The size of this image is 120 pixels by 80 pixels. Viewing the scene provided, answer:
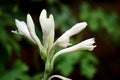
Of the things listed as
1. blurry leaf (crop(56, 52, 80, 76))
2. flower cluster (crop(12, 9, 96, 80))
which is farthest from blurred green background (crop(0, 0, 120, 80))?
flower cluster (crop(12, 9, 96, 80))

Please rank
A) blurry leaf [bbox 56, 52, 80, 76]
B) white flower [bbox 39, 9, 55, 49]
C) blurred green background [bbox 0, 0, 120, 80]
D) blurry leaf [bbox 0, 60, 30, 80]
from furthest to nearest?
1. blurry leaf [bbox 56, 52, 80, 76]
2. blurred green background [bbox 0, 0, 120, 80]
3. blurry leaf [bbox 0, 60, 30, 80]
4. white flower [bbox 39, 9, 55, 49]

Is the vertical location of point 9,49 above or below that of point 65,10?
below

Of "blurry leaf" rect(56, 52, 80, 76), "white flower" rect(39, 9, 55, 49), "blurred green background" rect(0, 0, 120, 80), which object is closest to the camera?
"white flower" rect(39, 9, 55, 49)

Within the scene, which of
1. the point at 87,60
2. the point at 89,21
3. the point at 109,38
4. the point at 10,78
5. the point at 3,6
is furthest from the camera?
the point at 109,38

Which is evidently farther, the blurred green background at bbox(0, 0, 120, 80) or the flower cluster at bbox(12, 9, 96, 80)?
the blurred green background at bbox(0, 0, 120, 80)


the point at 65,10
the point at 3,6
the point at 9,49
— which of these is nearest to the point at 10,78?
the point at 9,49

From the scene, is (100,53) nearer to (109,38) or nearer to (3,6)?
(109,38)

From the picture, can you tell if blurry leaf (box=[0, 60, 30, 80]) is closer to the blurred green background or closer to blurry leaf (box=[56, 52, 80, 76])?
the blurred green background

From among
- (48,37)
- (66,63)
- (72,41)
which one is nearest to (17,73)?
(66,63)

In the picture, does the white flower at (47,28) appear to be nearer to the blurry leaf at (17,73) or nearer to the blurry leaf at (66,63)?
the blurry leaf at (17,73)

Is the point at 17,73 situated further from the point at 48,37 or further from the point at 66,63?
the point at 48,37
